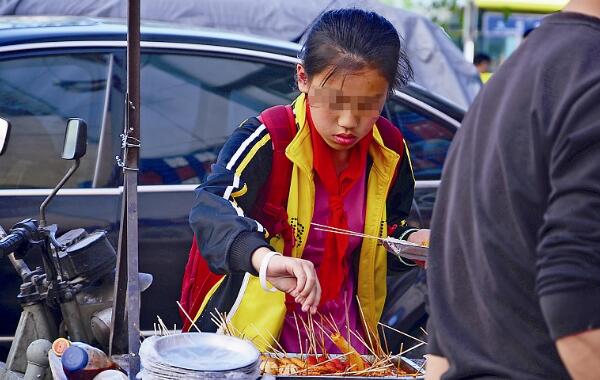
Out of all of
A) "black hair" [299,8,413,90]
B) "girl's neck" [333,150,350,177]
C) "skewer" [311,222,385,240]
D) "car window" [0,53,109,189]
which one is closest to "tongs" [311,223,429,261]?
"skewer" [311,222,385,240]

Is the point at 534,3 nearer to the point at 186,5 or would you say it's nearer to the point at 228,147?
the point at 186,5

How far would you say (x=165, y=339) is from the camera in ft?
6.74

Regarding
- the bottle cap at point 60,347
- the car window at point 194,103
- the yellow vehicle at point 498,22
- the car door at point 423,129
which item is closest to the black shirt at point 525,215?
the bottle cap at point 60,347

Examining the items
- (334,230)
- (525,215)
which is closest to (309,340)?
(334,230)

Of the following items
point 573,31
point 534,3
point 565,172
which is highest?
point 573,31

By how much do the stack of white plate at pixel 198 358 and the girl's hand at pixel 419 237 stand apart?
27.4 inches

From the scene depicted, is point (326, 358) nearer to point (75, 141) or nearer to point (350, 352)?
point (350, 352)

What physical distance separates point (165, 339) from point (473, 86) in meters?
4.69

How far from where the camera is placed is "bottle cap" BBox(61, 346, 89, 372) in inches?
86.0

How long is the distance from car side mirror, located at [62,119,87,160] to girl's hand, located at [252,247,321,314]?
0.90m

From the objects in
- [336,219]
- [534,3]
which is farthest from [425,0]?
[336,219]

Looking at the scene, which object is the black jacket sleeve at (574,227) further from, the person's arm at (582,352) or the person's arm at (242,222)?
the person's arm at (242,222)

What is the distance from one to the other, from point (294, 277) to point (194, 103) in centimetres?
207

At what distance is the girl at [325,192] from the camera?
233 centimetres
